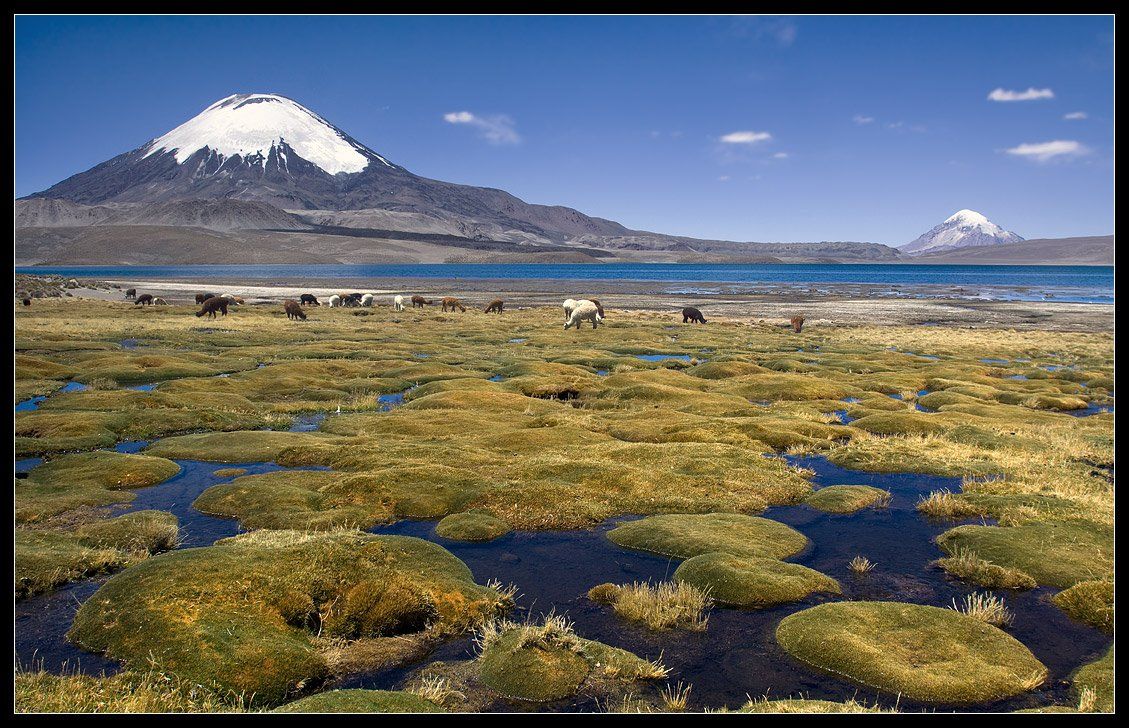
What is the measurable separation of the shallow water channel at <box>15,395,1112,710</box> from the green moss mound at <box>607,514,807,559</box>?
419 millimetres

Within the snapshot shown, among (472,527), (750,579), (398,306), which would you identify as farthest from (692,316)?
(750,579)

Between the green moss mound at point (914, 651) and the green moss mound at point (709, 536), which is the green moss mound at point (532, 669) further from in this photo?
the green moss mound at point (709, 536)

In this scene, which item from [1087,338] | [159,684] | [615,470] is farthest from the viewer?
[1087,338]

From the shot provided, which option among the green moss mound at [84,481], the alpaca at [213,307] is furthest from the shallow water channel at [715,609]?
the alpaca at [213,307]

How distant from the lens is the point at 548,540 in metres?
18.2

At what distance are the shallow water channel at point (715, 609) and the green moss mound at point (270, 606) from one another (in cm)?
69

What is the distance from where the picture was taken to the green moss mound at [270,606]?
11.1 m

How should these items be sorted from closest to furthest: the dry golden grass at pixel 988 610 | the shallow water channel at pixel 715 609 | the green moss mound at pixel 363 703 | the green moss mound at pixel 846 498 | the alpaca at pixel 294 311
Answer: the green moss mound at pixel 363 703 < the shallow water channel at pixel 715 609 < the dry golden grass at pixel 988 610 < the green moss mound at pixel 846 498 < the alpaca at pixel 294 311

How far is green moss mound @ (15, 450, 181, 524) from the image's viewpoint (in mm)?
18797

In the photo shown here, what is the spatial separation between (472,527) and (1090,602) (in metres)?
13.5

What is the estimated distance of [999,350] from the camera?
59.9m

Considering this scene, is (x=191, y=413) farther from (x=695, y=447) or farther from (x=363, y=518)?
(x=695, y=447)

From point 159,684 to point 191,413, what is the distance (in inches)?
879

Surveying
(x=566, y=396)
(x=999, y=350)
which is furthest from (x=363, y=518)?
(x=999, y=350)
